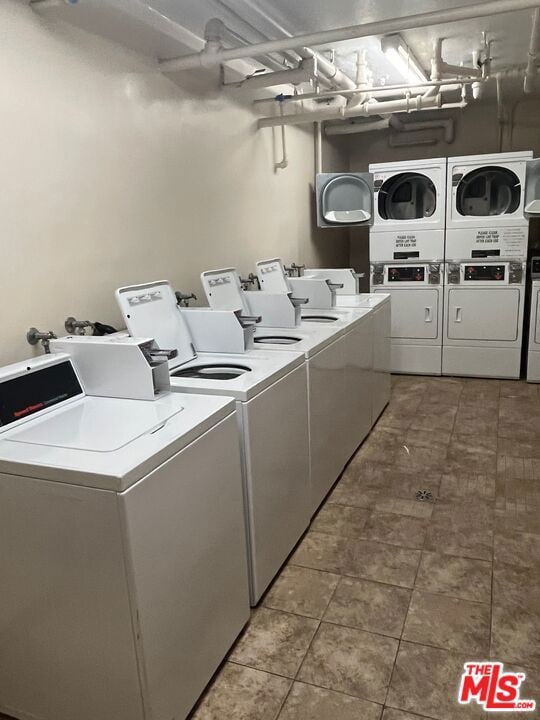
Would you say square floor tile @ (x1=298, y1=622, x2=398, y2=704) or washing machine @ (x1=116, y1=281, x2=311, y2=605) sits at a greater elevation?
washing machine @ (x1=116, y1=281, x2=311, y2=605)

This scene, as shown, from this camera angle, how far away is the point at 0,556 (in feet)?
4.91

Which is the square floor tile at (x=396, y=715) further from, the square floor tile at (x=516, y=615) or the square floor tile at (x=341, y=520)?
the square floor tile at (x=341, y=520)

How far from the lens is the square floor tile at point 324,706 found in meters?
1.63

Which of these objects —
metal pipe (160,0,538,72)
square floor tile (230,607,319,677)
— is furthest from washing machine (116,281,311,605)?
metal pipe (160,0,538,72)

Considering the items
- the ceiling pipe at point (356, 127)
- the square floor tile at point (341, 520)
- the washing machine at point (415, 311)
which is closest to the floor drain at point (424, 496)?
the square floor tile at point (341, 520)

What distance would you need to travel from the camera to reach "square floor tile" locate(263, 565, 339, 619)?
2.09 m

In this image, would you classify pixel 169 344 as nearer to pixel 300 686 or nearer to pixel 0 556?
pixel 0 556

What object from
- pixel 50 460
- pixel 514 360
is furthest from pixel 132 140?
pixel 514 360

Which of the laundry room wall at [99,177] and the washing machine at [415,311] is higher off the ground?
the laundry room wall at [99,177]

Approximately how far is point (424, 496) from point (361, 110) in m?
2.79

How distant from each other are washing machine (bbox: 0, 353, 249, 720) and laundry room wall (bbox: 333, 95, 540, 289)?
15.4ft

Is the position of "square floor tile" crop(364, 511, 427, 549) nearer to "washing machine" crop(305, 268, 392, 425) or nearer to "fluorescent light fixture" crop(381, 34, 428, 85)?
"washing machine" crop(305, 268, 392, 425)

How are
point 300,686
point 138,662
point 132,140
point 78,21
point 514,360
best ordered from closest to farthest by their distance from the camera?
point 138,662 → point 300,686 → point 78,21 → point 132,140 → point 514,360

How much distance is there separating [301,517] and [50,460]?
53.9 inches
